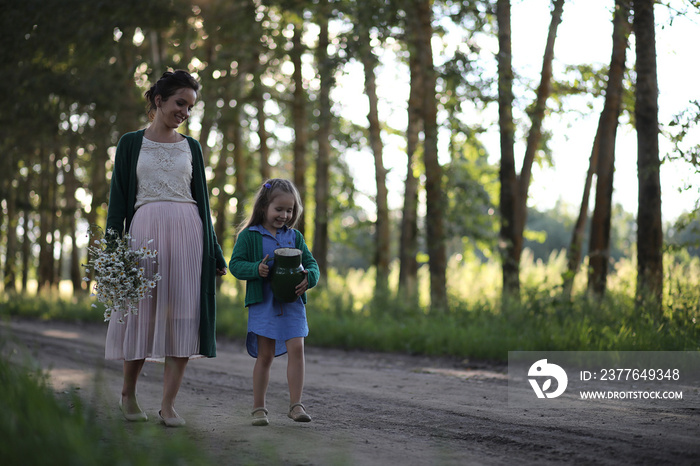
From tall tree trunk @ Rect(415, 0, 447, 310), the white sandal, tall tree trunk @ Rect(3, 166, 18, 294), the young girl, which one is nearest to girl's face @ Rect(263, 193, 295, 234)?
the young girl

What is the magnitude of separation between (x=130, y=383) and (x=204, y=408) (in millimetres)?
877

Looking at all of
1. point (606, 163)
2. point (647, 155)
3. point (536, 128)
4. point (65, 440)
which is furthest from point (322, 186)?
point (65, 440)

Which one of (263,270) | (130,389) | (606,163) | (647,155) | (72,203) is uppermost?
(72,203)

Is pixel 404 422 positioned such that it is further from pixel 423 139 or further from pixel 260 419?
pixel 423 139

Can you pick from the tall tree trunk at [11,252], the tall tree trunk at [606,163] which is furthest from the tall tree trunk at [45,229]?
the tall tree trunk at [606,163]

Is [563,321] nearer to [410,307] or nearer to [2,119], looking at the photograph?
[410,307]

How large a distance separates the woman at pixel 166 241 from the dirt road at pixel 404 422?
361 millimetres

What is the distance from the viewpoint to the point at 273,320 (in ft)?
17.5

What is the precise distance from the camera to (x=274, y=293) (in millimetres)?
5227

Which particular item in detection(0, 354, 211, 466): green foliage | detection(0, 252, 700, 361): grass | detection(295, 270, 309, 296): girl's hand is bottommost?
detection(0, 354, 211, 466): green foliage

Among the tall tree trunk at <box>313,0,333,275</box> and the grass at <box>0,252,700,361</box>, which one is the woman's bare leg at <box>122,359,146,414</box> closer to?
the grass at <box>0,252,700,361</box>

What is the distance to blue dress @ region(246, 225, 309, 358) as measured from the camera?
5.32m

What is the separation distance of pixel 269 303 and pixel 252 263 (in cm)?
31

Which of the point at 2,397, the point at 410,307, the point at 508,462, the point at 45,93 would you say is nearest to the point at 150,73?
the point at 45,93
